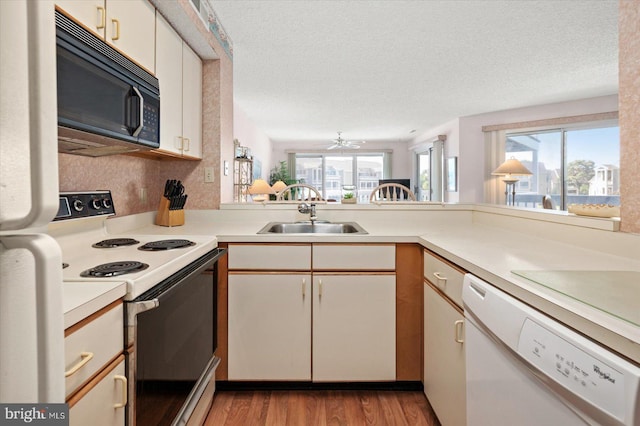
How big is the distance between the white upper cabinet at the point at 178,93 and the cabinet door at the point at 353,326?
1084mm

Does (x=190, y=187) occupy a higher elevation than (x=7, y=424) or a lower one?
higher

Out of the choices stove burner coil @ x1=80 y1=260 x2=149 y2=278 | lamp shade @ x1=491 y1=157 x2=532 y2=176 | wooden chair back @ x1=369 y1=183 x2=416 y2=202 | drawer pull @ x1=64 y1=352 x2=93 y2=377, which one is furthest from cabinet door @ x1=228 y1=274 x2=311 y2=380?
lamp shade @ x1=491 y1=157 x2=532 y2=176

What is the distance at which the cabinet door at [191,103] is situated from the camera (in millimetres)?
2084

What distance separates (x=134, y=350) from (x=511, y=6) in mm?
3047

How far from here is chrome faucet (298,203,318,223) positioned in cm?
236

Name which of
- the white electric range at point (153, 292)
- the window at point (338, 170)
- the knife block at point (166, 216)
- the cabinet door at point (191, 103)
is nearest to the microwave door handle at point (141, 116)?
the white electric range at point (153, 292)

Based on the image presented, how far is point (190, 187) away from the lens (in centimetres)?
244

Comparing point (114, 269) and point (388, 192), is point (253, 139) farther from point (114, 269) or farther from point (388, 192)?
point (114, 269)

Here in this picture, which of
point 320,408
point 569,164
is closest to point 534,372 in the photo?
point 320,408

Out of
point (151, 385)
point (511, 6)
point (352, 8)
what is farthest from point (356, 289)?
point (511, 6)

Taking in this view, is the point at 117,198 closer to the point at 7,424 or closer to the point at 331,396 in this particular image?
the point at 331,396

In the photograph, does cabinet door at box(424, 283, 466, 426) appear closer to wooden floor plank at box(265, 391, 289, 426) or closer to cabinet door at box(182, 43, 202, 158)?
wooden floor plank at box(265, 391, 289, 426)

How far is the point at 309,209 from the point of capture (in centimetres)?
240

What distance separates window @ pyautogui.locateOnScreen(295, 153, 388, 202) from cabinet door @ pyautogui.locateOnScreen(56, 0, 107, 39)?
8402 millimetres
